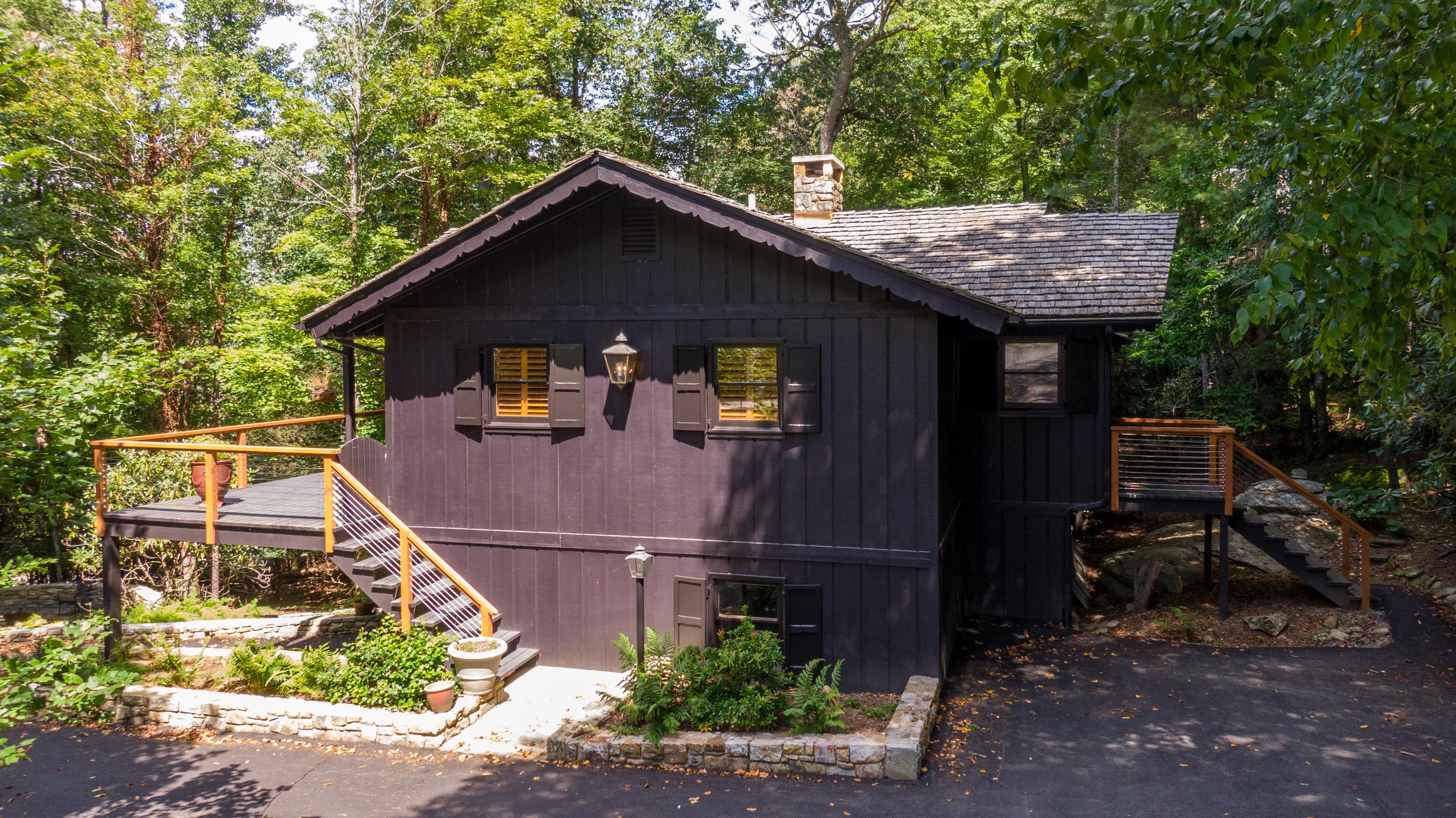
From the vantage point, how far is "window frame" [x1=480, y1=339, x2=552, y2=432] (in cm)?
1050

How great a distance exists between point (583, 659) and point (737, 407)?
3.60 meters

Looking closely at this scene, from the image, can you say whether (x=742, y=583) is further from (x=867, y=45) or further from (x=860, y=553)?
(x=867, y=45)

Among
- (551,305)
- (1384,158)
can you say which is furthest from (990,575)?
(1384,158)

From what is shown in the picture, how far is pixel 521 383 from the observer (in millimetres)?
10633

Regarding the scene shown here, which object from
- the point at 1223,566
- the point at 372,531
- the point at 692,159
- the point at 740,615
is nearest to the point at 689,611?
the point at 740,615

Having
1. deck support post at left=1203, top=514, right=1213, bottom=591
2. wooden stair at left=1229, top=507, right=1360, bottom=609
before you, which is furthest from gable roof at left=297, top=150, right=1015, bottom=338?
deck support post at left=1203, top=514, right=1213, bottom=591

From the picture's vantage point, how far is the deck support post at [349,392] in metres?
11.9

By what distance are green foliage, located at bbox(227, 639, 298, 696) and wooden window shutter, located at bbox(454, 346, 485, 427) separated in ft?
11.1

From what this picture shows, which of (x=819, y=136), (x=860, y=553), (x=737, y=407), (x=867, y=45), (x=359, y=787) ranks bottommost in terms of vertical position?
(x=359, y=787)

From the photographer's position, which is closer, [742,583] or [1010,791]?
[1010,791]

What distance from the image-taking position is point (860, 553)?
31.4 ft

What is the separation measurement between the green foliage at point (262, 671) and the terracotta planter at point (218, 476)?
1874 mm

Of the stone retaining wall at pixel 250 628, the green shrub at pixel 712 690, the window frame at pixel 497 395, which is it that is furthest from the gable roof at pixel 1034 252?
the stone retaining wall at pixel 250 628

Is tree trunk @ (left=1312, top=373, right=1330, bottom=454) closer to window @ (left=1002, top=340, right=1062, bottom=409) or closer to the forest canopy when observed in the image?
the forest canopy
